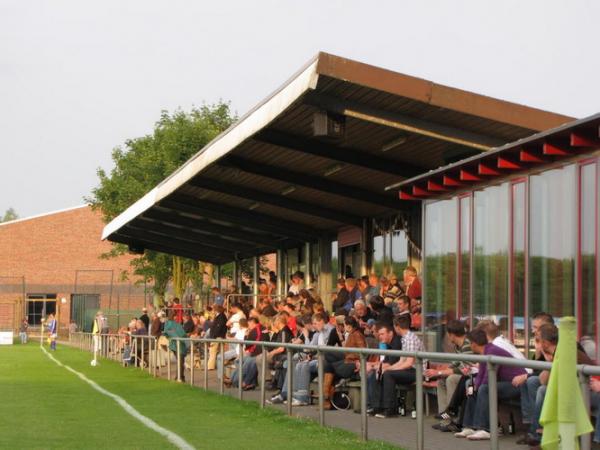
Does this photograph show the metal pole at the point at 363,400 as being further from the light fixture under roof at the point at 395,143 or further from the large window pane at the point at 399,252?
the large window pane at the point at 399,252

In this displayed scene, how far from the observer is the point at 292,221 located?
108 feet

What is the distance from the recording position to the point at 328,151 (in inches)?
838

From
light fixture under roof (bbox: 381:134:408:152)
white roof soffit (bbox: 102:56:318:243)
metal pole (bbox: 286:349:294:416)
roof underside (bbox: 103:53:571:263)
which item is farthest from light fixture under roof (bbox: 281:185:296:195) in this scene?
metal pole (bbox: 286:349:294:416)

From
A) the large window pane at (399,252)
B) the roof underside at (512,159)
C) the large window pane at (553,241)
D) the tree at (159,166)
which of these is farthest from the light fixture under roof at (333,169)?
the tree at (159,166)

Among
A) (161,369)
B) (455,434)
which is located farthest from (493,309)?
(161,369)

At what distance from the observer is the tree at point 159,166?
2280 inches

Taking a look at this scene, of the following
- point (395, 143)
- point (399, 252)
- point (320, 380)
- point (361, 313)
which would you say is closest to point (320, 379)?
point (320, 380)

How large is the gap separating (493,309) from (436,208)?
262 cm

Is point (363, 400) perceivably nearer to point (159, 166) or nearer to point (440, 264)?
point (440, 264)

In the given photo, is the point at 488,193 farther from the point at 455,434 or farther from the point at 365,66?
the point at 455,434

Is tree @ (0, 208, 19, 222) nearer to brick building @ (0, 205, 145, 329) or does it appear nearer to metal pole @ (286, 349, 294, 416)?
brick building @ (0, 205, 145, 329)

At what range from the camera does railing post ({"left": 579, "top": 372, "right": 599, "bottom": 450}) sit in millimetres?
7840

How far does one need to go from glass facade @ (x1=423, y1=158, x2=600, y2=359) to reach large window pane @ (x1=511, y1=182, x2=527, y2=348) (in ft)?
0.04

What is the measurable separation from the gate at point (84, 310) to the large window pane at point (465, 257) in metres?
46.8
